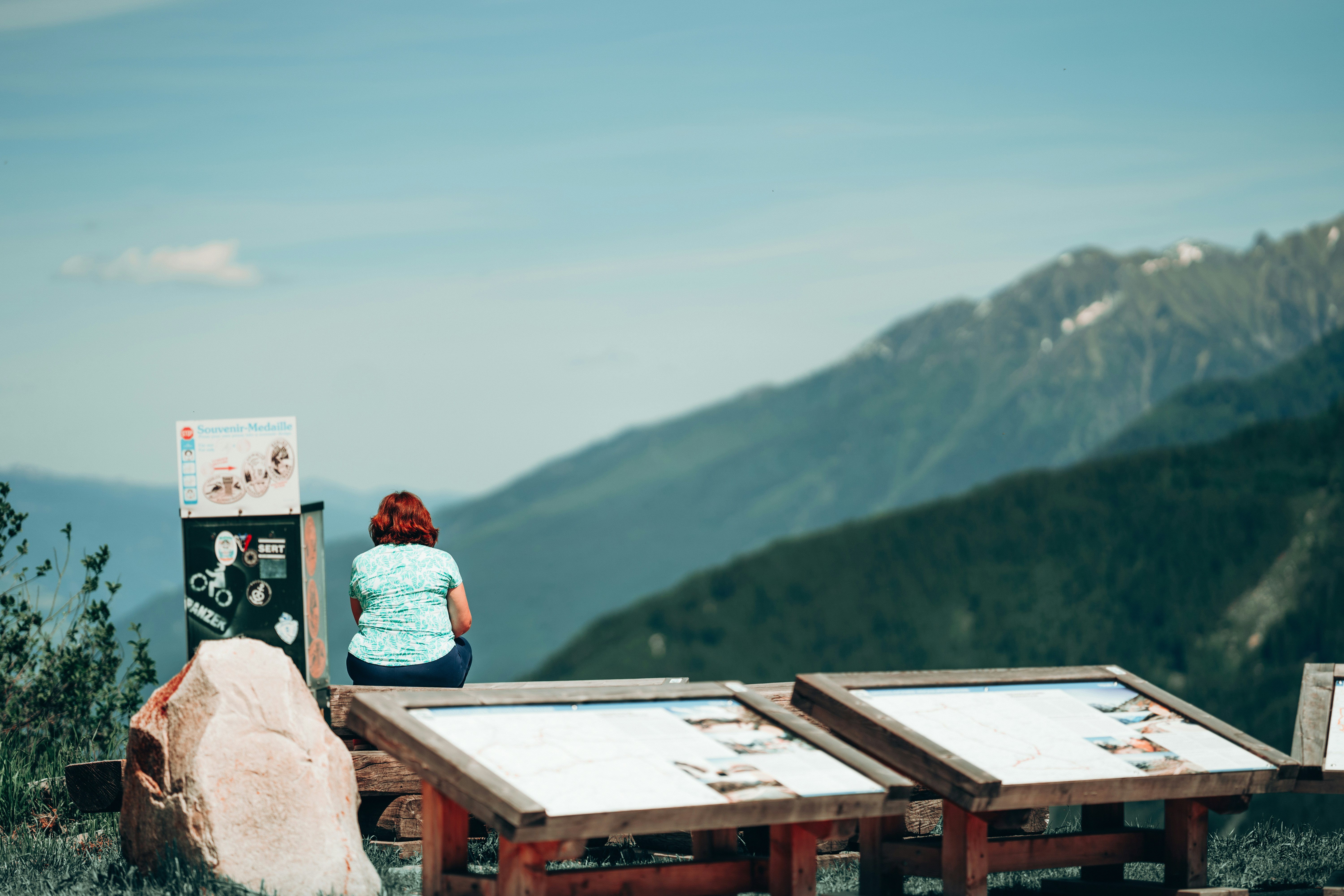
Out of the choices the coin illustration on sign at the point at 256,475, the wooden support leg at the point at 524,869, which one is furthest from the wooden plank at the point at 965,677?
the coin illustration on sign at the point at 256,475

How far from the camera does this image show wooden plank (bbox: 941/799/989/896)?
507 cm

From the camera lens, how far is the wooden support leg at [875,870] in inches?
218

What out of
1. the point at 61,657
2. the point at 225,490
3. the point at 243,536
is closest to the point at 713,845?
the point at 243,536

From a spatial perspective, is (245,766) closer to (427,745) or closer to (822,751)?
(427,745)

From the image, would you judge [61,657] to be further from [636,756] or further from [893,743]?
[893,743]

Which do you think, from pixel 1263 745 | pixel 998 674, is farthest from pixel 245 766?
pixel 1263 745

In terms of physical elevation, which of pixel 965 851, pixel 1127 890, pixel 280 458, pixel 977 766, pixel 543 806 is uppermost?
pixel 280 458

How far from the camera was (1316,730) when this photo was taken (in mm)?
5902

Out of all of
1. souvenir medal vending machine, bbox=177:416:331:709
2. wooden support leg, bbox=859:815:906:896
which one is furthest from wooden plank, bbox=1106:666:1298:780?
souvenir medal vending machine, bbox=177:416:331:709

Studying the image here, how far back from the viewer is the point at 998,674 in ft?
19.0

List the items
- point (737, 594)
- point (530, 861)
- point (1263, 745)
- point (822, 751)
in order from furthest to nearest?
point (737, 594), point (1263, 745), point (822, 751), point (530, 861)

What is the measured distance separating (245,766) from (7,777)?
7.35 feet

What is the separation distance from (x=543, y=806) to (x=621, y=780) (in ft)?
1.06

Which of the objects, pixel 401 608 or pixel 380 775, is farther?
pixel 380 775
